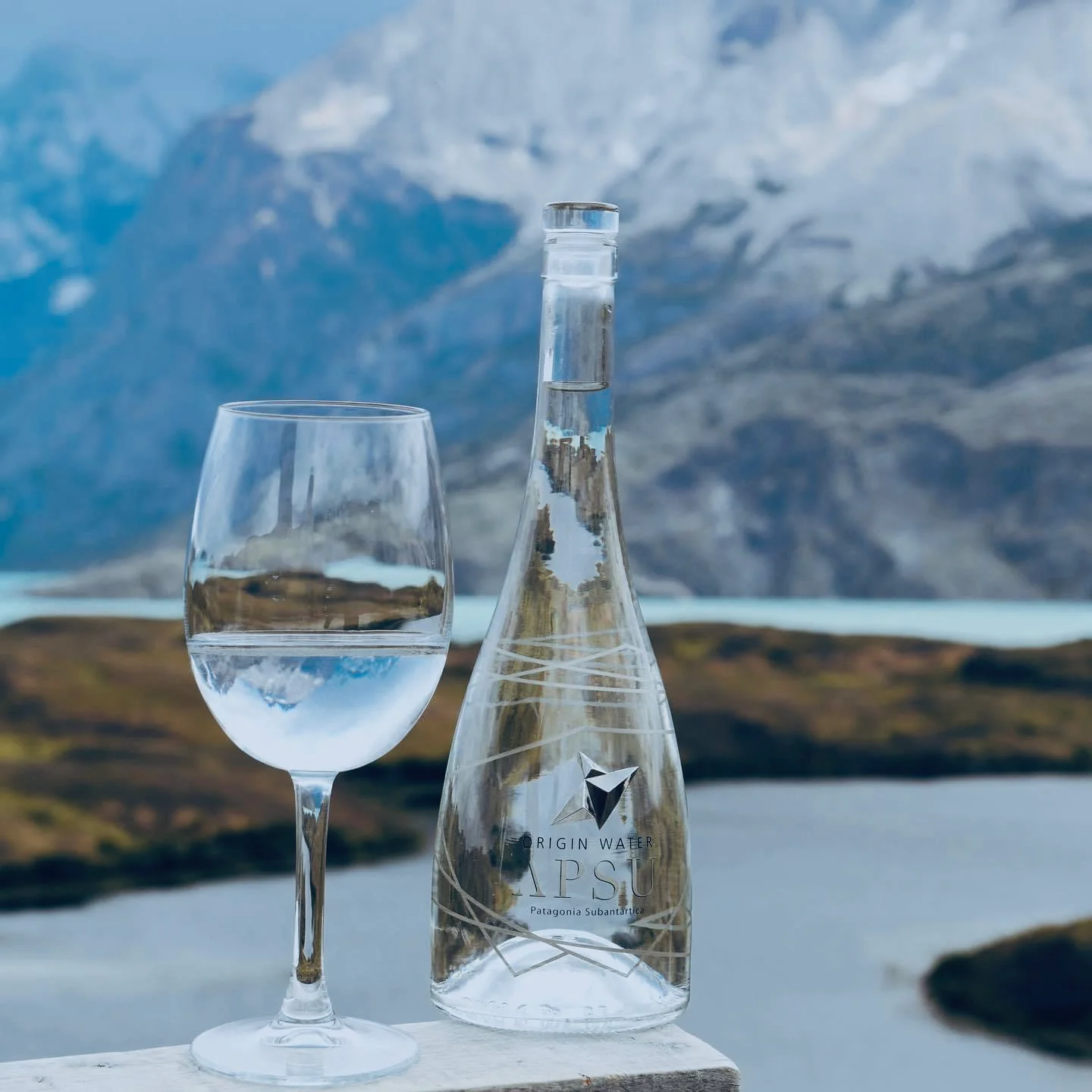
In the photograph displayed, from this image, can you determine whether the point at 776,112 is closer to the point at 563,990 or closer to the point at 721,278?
the point at 721,278

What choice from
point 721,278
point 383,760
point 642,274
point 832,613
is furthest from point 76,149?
point 383,760

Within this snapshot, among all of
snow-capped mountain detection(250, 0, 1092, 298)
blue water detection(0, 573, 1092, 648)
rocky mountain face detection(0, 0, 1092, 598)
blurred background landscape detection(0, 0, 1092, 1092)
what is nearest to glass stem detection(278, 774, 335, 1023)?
blue water detection(0, 573, 1092, 648)

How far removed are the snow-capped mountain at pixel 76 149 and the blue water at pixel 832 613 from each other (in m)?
1.52

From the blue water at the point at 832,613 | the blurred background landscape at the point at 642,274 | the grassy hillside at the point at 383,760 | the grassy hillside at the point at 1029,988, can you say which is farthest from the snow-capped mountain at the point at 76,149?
the grassy hillside at the point at 1029,988

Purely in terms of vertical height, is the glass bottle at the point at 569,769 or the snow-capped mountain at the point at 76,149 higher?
the snow-capped mountain at the point at 76,149

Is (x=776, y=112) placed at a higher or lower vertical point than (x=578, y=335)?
higher

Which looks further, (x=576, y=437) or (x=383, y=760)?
(x=383, y=760)

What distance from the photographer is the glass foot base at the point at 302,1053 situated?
40 centimetres

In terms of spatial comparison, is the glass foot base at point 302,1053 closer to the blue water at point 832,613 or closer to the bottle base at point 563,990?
the bottle base at point 563,990

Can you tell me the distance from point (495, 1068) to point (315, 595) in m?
0.15

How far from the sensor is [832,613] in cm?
529

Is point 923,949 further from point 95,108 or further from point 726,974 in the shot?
point 95,108

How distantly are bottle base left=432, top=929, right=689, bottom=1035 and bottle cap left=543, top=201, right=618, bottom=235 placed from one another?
0.20m

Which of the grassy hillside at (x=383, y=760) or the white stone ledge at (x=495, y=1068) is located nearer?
the white stone ledge at (x=495, y=1068)
